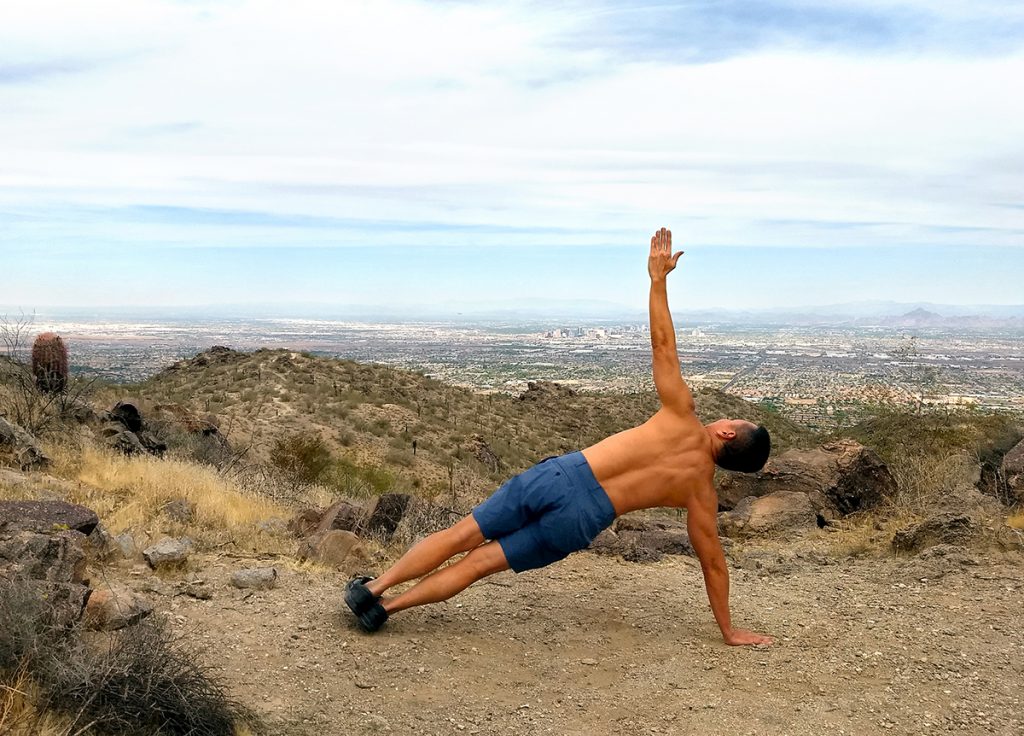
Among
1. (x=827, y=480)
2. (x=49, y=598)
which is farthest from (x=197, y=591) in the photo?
(x=827, y=480)

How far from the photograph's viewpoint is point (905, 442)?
14.5 m

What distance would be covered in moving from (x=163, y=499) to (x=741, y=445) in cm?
520

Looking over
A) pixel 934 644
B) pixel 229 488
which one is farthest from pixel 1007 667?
pixel 229 488

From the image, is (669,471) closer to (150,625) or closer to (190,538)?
(150,625)

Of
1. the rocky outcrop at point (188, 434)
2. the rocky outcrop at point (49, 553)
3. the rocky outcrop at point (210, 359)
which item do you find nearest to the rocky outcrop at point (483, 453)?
the rocky outcrop at point (188, 434)

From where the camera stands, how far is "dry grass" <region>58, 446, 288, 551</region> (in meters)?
7.09

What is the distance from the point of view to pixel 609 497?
513 centimetres

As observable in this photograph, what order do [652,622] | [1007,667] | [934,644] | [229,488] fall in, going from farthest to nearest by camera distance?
[229,488] < [652,622] < [934,644] < [1007,667]

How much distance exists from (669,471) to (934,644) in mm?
1979

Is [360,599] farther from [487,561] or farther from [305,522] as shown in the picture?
[305,522]

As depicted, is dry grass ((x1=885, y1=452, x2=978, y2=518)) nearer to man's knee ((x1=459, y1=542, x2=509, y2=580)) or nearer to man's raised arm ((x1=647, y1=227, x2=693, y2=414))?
man's raised arm ((x1=647, y1=227, x2=693, y2=414))

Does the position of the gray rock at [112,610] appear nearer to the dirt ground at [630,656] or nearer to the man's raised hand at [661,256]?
the dirt ground at [630,656]

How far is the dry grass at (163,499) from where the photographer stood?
7086mm

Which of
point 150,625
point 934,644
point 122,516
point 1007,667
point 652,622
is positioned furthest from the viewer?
point 122,516
